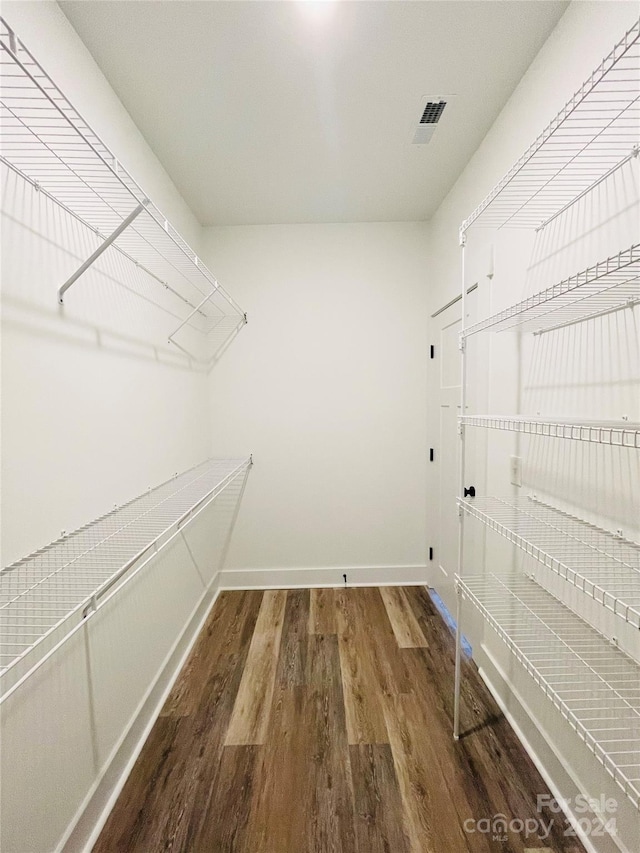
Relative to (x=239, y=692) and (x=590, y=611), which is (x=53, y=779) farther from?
(x=590, y=611)

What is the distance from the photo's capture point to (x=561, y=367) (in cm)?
140

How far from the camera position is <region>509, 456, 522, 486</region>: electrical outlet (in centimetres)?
168

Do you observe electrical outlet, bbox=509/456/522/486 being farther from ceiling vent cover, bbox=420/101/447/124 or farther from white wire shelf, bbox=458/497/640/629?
ceiling vent cover, bbox=420/101/447/124

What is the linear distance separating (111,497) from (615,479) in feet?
5.56

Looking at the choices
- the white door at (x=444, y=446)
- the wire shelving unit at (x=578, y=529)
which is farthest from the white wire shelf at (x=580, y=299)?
the white door at (x=444, y=446)

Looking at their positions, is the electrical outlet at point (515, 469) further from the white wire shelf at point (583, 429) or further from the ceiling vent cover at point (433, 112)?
the ceiling vent cover at point (433, 112)

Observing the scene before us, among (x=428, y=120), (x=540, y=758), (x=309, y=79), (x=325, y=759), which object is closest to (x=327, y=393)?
(x=428, y=120)

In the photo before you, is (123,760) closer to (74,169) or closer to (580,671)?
(580,671)

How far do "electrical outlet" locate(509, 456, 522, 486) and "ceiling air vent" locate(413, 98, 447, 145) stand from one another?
151 cm

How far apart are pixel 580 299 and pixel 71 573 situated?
1.56 meters

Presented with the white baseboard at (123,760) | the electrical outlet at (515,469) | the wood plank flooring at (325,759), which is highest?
the electrical outlet at (515,469)

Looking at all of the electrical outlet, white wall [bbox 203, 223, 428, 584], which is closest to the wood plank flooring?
white wall [bbox 203, 223, 428, 584]

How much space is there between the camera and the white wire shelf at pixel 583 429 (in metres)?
0.88

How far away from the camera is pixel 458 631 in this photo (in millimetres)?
1633
